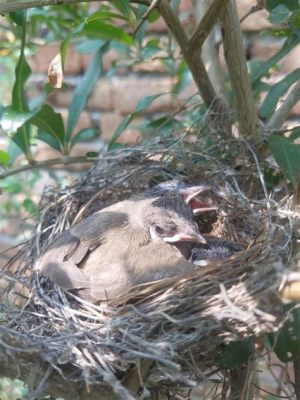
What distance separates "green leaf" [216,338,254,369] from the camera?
3.21 feet

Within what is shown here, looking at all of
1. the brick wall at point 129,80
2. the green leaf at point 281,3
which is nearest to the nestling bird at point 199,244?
the green leaf at point 281,3

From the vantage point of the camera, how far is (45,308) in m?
1.10

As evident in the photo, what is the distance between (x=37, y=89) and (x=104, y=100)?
333mm

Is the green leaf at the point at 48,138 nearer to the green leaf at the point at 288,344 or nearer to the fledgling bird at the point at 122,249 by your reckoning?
the fledgling bird at the point at 122,249

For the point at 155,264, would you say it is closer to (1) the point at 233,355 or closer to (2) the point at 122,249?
(2) the point at 122,249

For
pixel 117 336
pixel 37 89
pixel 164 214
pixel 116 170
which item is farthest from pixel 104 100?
pixel 117 336

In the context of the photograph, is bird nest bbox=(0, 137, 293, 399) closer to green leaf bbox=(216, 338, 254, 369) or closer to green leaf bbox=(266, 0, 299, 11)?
green leaf bbox=(216, 338, 254, 369)

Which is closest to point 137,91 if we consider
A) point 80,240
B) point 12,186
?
point 12,186

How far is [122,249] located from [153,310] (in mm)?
190

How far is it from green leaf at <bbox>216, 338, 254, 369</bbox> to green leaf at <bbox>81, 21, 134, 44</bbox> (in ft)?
2.57

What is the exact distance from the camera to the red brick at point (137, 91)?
6.77 feet

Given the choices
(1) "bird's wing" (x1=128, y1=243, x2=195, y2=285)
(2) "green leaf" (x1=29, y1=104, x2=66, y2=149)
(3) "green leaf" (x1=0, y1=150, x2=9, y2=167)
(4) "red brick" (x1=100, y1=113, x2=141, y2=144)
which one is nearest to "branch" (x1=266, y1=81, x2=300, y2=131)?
(1) "bird's wing" (x1=128, y1=243, x2=195, y2=285)

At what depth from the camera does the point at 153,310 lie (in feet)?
3.37

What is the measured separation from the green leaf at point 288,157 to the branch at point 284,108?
0.35 ft
